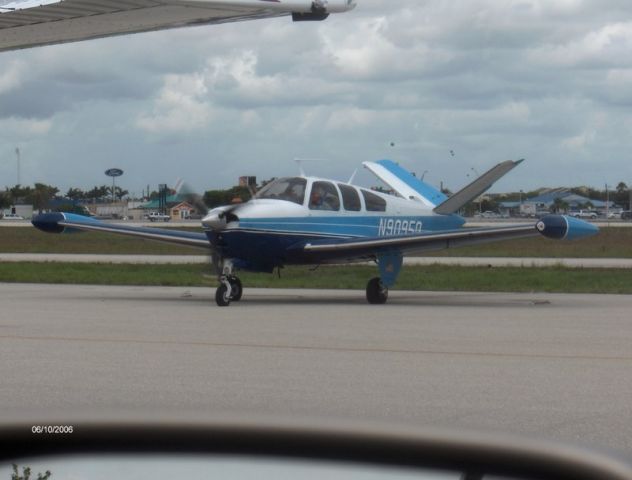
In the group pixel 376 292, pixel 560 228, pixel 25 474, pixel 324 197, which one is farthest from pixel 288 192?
pixel 25 474

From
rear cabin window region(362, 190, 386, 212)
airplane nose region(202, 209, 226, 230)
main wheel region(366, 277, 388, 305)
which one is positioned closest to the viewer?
airplane nose region(202, 209, 226, 230)

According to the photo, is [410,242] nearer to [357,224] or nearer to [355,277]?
[357,224]

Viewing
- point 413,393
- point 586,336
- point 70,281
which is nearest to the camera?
point 413,393

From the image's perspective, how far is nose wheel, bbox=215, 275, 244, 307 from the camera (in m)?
19.1

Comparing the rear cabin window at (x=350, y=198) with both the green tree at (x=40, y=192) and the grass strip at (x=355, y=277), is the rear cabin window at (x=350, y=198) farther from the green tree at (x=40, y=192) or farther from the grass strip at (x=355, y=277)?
the green tree at (x=40, y=192)

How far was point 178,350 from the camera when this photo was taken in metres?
12.5

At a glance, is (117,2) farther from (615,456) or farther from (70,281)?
(615,456)

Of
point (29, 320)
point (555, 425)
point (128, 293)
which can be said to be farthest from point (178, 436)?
point (128, 293)

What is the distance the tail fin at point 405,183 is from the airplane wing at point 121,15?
Result: 4167mm

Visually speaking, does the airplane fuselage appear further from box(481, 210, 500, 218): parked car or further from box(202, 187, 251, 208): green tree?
box(481, 210, 500, 218): parked car

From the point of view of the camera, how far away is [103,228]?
22094 mm

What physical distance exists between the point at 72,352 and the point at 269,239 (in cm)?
754
